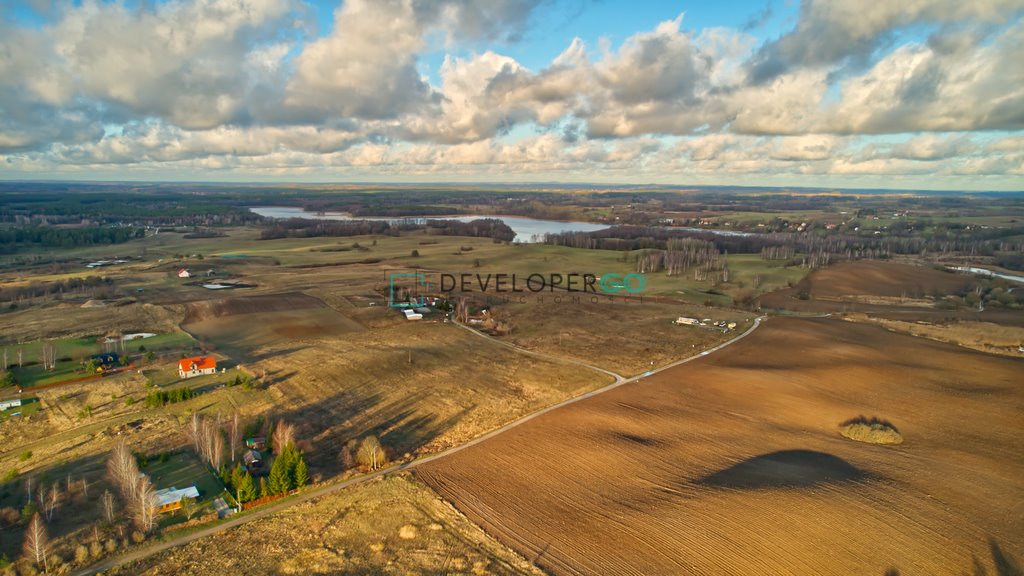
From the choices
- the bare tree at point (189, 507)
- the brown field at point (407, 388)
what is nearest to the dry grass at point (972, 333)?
the brown field at point (407, 388)

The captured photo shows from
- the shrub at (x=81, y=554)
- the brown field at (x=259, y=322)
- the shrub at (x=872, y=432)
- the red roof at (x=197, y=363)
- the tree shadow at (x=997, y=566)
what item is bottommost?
the brown field at (x=259, y=322)

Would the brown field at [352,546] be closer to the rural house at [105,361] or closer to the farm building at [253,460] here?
the farm building at [253,460]

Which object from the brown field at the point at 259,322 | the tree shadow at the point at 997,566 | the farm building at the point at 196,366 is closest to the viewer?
the tree shadow at the point at 997,566

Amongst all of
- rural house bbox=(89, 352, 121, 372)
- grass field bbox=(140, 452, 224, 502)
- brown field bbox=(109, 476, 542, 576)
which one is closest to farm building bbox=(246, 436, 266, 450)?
grass field bbox=(140, 452, 224, 502)

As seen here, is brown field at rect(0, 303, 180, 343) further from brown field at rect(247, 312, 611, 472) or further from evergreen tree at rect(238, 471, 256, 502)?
evergreen tree at rect(238, 471, 256, 502)

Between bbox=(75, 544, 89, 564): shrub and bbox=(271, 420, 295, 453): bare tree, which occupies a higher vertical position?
bbox=(271, 420, 295, 453): bare tree

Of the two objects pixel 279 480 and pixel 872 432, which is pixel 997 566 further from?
pixel 279 480
